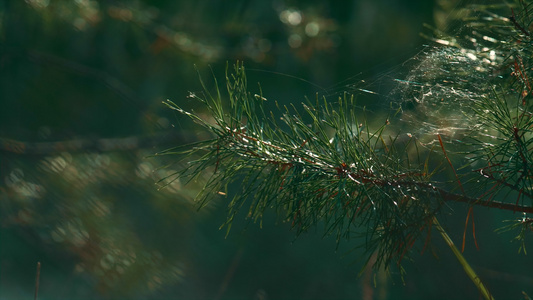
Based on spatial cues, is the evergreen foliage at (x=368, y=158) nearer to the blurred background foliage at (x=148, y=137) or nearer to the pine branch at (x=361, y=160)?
the pine branch at (x=361, y=160)

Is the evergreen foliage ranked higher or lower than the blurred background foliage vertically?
higher

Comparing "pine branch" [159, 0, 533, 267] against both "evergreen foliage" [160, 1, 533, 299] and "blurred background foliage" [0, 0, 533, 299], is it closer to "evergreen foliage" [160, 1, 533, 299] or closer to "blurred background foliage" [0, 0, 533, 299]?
"evergreen foliage" [160, 1, 533, 299]

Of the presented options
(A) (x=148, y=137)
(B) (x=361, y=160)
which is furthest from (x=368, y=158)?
(A) (x=148, y=137)

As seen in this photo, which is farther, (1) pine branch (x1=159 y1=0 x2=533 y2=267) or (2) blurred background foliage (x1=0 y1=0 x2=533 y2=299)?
(2) blurred background foliage (x1=0 y1=0 x2=533 y2=299)

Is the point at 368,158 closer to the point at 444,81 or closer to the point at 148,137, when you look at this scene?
the point at 444,81

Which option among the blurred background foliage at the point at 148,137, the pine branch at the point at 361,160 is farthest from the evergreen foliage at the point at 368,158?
the blurred background foliage at the point at 148,137

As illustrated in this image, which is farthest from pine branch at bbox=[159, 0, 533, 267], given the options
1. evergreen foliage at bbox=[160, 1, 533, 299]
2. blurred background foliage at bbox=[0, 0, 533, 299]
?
blurred background foliage at bbox=[0, 0, 533, 299]

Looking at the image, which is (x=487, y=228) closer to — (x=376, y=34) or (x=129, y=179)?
(x=376, y=34)

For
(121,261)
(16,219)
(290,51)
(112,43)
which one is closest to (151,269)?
(121,261)

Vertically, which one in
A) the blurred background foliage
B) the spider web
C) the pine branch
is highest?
the spider web
